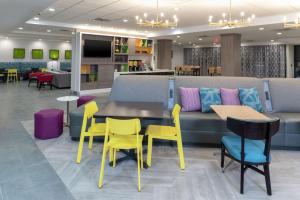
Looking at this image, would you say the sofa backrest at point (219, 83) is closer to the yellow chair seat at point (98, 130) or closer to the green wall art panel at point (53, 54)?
the yellow chair seat at point (98, 130)

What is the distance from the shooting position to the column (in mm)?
10969

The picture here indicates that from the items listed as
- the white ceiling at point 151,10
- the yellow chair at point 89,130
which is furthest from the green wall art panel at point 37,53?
the yellow chair at point 89,130

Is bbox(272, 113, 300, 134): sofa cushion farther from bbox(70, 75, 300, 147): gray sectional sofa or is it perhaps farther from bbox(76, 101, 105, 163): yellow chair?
bbox(76, 101, 105, 163): yellow chair

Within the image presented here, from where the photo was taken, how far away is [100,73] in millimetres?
11156

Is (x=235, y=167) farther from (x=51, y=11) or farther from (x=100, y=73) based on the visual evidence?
(x=100, y=73)

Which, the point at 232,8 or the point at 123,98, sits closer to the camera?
the point at 123,98

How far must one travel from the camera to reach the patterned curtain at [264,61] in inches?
669

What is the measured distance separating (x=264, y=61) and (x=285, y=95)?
14.3 meters

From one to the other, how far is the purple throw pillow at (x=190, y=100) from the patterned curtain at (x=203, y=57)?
53.1 feet

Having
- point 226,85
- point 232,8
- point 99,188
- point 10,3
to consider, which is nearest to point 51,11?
point 10,3

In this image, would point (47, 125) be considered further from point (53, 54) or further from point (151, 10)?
point (53, 54)

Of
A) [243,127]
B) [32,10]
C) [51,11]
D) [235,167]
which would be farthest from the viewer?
[51,11]


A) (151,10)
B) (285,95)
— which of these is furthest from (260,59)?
(285,95)

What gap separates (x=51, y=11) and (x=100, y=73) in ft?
13.0
